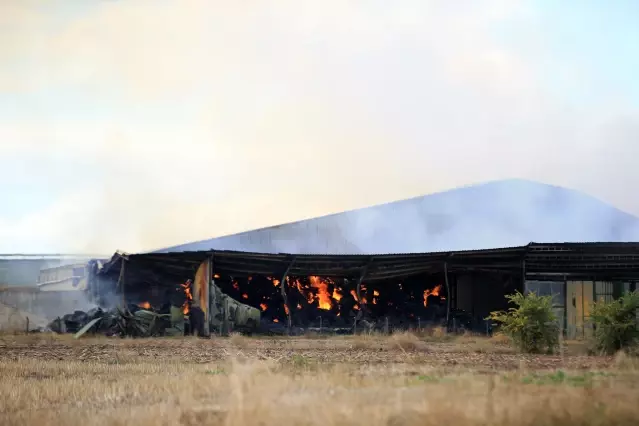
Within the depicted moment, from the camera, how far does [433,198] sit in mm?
38750

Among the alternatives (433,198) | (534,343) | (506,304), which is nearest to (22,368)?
(534,343)

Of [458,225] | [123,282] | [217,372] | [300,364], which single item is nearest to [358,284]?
[123,282]

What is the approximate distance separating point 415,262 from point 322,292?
3771 mm

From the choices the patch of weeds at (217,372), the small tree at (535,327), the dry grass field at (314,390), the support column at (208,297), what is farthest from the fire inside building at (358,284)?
the patch of weeds at (217,372)

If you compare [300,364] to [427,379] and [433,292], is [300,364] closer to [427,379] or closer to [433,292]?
[427,379]

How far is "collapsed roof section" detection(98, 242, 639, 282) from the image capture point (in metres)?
26.6

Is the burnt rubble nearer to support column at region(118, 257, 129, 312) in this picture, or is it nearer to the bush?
support column at region(118, 257, 129, 312)

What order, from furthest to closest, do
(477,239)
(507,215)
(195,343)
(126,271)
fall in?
(507,215) → (477,239) → (126,271) → (195,343)

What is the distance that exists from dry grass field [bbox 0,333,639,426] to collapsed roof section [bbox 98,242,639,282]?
934cm

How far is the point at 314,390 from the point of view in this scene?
962 cm

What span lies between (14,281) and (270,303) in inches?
699

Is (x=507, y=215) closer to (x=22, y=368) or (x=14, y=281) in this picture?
(x=14, y=281)

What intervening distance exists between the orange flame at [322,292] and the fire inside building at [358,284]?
4 centimetres

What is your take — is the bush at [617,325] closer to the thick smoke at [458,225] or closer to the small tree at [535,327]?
the small tree at [535,327]
